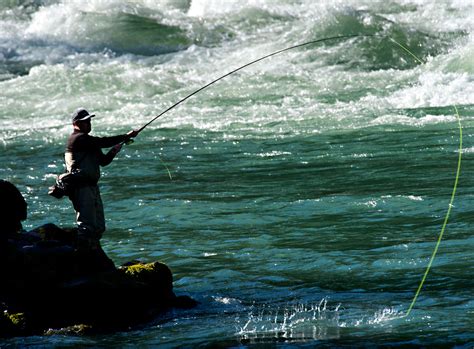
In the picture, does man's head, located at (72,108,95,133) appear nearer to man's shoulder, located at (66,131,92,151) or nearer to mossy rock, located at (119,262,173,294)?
man's shoulder, located at (66,131,92,151)

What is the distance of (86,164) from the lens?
8578 millimetres

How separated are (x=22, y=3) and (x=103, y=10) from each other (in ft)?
8.06

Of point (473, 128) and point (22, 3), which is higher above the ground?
point (22, 3)

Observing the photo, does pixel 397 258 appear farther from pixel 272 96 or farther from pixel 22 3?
pixel 22 3

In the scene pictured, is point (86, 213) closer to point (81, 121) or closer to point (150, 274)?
point (81, 121)

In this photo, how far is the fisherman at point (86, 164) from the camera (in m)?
8.53

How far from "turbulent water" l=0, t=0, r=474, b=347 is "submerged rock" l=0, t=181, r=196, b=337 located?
0.19 meters

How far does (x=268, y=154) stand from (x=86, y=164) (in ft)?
25.7

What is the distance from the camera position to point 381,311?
314 inches

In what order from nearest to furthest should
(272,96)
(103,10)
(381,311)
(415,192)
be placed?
(381,311), (415,192), (272,96), (103,10)

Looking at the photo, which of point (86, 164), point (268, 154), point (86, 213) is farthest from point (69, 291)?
point (268, 154)

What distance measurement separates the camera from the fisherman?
8.53 meters

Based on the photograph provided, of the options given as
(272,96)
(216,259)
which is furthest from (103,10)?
(216,259)

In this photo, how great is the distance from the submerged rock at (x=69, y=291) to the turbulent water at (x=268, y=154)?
7.4 inches
